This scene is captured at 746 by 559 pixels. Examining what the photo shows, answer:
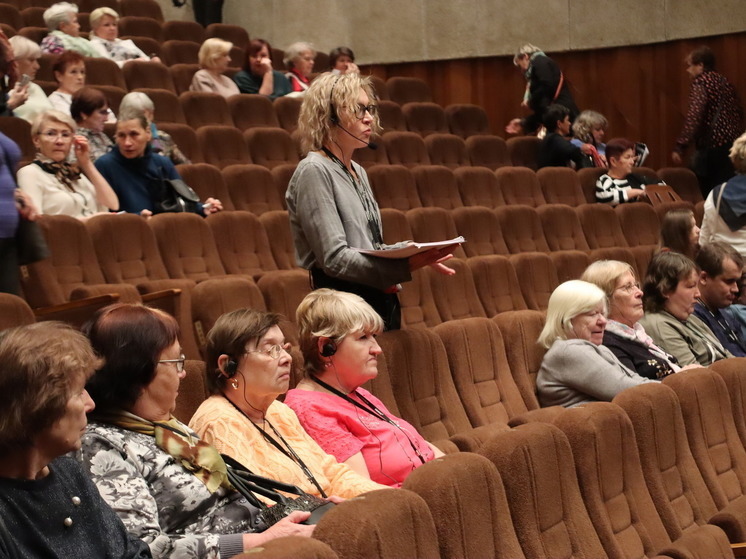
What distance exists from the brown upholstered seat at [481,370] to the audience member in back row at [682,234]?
1.05 m

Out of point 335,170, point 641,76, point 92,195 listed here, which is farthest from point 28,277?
point 641,76

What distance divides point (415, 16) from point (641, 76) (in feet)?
4.27

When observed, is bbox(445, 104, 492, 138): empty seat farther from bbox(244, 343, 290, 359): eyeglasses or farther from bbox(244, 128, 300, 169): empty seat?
bbox(244, 343, 290, 359): eyeglasses

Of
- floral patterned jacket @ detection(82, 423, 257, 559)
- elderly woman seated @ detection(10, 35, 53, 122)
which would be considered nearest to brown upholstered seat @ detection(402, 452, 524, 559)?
floral patterned jacket @ detection(82, 423, 257, 559)

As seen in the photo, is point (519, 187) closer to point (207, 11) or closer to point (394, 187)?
point (394, 187)

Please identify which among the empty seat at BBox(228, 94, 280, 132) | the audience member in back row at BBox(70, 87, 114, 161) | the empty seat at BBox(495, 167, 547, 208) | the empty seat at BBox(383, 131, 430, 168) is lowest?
the empty seat at BBox(495, 167, 547, 208)

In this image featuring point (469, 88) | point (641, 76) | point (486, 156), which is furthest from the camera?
point (469, 88)

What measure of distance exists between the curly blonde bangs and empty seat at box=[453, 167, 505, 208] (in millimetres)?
2122

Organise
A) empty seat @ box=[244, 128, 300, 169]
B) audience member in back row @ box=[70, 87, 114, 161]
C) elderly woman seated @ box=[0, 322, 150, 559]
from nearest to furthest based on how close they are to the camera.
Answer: elderly woman seated @ box=[0, 322, 150, 559], audience member in back row @ box=[70, 87, 114, 161], empty seat @ box=[244, 128, 300, 169]

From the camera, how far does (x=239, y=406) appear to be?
1.36 metres

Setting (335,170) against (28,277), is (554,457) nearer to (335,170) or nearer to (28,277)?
(335,170)

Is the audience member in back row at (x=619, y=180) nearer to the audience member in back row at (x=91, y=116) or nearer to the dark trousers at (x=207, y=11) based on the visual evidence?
the audience member in back row at (x=91, y=116)

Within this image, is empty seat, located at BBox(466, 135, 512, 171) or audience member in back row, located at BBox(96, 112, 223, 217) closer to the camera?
audience member in back row, located at BBox(96, 112, 223, 217)

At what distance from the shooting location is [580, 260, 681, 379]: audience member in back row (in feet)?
7.09
